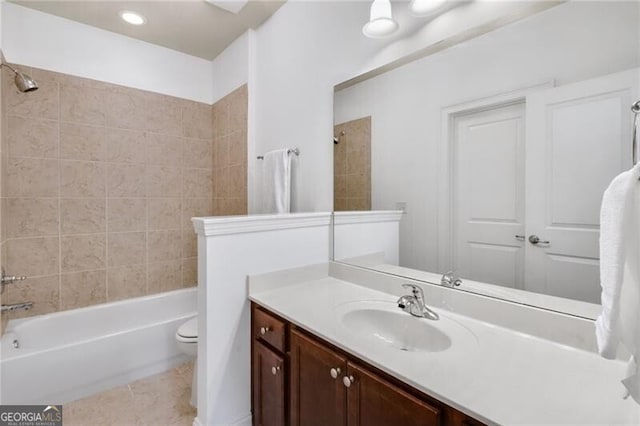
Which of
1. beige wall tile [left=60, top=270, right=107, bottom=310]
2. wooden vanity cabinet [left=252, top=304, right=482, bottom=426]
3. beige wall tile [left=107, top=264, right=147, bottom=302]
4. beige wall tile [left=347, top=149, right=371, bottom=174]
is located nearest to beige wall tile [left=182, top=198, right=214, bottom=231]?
beige wall tile [left=107, top=264, right=147, bottom=302]

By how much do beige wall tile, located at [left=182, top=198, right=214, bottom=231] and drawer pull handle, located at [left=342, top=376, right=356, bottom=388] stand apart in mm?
2301

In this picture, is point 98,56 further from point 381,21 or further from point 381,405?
point 381,405

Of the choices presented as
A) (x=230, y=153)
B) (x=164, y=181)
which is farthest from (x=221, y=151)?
(x=164, y=181)

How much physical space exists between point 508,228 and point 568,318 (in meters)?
0.34

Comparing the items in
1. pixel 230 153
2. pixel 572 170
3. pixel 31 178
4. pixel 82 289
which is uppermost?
pixel 230 153

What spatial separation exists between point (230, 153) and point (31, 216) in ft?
4.83

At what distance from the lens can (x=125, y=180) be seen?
2.52m

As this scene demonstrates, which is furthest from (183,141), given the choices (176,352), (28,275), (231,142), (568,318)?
(568,318)

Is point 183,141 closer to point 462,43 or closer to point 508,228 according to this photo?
point 462,43

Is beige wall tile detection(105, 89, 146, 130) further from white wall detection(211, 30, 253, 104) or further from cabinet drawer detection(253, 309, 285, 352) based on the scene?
cabinet drawer detection(253, 309, 285, 352)

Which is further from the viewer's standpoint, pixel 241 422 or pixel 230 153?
pixel 230 153

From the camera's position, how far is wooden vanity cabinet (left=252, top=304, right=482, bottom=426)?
30.6 inches

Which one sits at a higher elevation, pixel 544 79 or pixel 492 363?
pixel 544 79

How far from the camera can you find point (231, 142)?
2660mm
